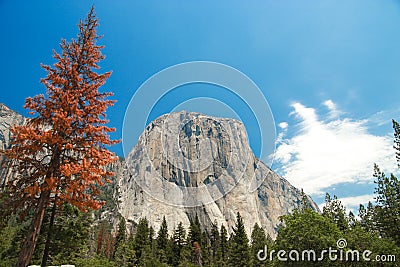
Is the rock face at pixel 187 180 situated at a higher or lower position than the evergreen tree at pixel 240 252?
higher

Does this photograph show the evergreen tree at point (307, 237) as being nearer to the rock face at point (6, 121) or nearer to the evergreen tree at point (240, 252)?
the evergreen tree at point (240, 252)

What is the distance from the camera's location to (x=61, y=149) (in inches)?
424

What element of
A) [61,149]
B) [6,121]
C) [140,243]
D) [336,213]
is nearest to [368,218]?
[336,213]

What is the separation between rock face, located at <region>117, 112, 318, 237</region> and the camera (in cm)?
11212

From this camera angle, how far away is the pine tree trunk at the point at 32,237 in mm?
9773

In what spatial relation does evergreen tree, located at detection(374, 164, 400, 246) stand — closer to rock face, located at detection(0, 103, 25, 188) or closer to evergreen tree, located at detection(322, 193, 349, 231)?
evergreen tree, located at detection(322, 193, 349, 231)

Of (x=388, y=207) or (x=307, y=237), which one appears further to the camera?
(x=388, y=207)

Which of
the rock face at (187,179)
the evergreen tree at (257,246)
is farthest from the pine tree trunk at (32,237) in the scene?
the rock face at (187,179)

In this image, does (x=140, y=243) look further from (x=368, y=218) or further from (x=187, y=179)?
(x=187, y=179)

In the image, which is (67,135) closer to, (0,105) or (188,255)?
(188,255)

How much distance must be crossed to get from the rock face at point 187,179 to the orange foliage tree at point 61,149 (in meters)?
90.1

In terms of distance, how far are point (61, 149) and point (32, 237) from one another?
314 cm

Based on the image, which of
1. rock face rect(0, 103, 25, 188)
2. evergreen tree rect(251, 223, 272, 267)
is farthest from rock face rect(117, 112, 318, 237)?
rock face rect(0, 103, 25, 188)

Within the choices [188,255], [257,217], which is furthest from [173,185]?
[188,255]
